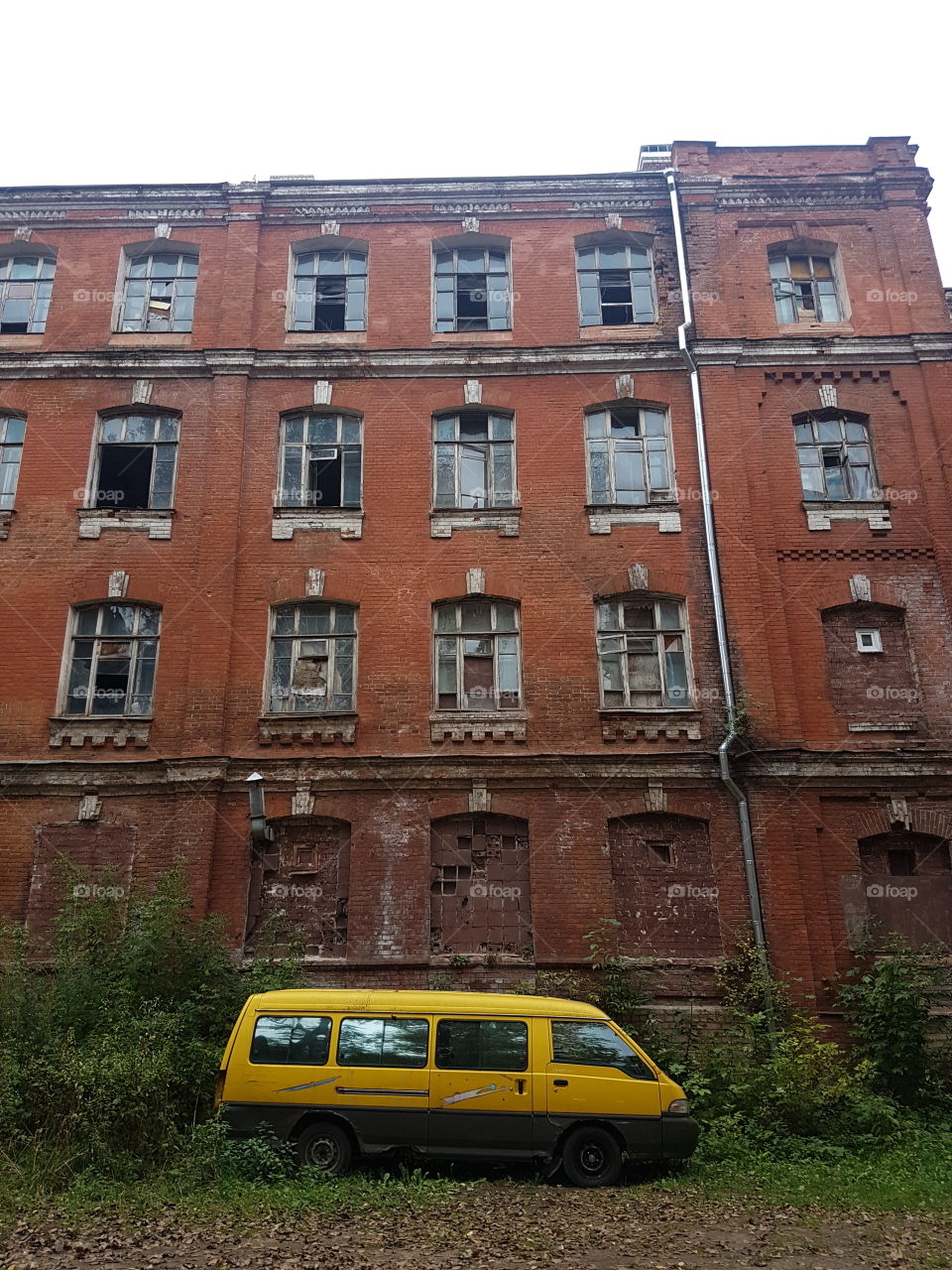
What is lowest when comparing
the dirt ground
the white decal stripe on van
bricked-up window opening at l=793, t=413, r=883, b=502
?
the dirt ground

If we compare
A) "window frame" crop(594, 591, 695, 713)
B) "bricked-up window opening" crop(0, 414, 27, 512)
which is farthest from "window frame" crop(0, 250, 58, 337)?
"window frame" crop(594, 591, 695, 713)

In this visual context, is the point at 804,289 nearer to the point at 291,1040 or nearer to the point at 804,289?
the point at 804,289

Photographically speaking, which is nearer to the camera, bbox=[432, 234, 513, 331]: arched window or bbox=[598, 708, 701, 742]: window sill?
bbox=[598, 708, 701, 742]: window sill

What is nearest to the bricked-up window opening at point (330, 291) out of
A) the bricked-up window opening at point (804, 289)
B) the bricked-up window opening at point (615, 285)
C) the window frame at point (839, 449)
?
the bricked-up window opening at point (615, 285)

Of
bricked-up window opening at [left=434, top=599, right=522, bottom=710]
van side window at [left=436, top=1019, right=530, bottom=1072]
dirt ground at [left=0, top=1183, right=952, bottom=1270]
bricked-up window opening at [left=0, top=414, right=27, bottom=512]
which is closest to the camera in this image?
dirt ground at [left=0, top=1183, right=952, bottom=1270]

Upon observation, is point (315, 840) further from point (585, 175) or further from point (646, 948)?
point (585, 175)

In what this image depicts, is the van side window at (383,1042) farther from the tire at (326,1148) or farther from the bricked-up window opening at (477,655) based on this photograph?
the bricked-up window opening at (477,655)

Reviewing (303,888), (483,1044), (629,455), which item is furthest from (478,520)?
(483,1044)

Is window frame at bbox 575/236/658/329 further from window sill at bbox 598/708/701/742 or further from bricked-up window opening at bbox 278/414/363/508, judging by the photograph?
window sill at bbox 598/708/701/742

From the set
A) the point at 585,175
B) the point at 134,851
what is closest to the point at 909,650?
the point at 585,175

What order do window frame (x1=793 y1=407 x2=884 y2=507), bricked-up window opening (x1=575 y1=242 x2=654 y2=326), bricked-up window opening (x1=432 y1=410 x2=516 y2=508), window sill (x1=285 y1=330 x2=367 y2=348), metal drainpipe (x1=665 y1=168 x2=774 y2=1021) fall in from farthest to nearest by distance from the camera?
bricked-up window opening (x1=575 y1=242 x2=654 y2=326) → window sill (x1=285 y1=330 x2=367 y2=348) → bricked-up window opening (x1=432 y1=410 x2=516 y2=508) → window frame (x1=793 y1=407 x2=884 y2=507) → metal drainpipe (x1=665 y1=168 x2=774 y2=1021)

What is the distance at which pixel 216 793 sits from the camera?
548 inches

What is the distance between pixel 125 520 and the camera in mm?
15602

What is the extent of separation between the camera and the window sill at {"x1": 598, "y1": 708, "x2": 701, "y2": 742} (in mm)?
14266
